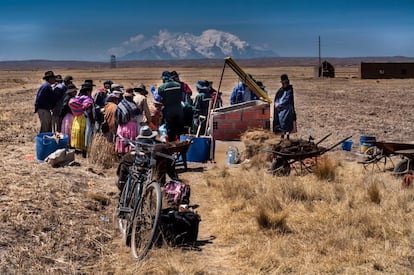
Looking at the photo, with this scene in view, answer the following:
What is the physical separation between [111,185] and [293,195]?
117 inches

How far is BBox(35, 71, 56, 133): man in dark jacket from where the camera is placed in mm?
12094

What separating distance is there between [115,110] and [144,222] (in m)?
4.46

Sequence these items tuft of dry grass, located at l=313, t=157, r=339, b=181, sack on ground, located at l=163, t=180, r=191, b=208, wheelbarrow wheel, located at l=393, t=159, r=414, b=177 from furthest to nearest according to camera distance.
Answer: tuft of dry grass, located at l=313, t=157, r=339, b=181
wheelbarrow wheel, located at l=393, t=159, r=414, b=177
sack on ground, located at l=163, t=180, r=191, b=208

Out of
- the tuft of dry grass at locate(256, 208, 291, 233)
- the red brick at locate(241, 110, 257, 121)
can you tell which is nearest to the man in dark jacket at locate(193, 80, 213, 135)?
the red brick at locate(241, 110, 257, 121)

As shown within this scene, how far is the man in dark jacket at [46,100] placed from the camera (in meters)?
12.1

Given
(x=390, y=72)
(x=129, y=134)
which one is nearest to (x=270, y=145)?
(x=129, y=134)

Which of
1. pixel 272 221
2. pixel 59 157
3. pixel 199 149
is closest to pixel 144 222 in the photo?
pixel 272 221

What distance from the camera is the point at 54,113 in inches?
489

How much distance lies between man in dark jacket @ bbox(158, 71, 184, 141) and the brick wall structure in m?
0.78

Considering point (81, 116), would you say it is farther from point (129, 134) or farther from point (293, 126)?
point (293, 126)

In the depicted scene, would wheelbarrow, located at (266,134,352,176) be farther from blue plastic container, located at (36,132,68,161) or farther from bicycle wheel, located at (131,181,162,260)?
bicycle wheel, located at (131,181,162,260)

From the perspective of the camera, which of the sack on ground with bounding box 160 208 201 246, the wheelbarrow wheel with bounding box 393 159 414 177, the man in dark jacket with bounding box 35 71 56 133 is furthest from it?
the man in dark jacket with bounding box 35 71 56 133

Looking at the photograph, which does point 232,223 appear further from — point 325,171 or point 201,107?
point 201,107

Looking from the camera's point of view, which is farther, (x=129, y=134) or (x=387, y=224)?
(x=129, y=134)
